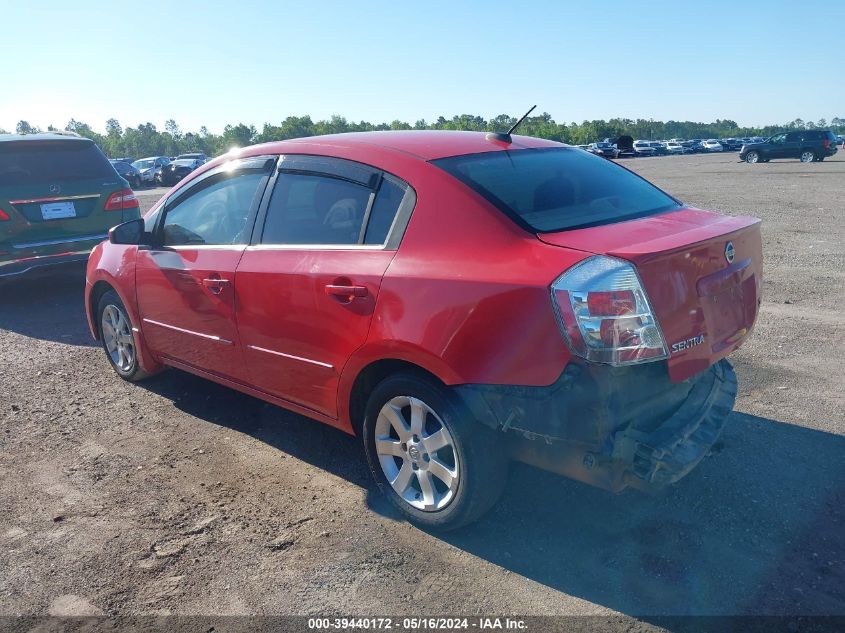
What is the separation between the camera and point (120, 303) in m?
5.41

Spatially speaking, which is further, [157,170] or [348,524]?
[157,170]

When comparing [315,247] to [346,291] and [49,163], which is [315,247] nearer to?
[346,291]

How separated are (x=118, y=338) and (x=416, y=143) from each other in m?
3.08

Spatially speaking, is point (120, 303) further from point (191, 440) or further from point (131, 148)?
point (131, 148)

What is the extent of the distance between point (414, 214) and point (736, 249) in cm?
151

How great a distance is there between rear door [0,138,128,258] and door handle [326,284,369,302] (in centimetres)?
577

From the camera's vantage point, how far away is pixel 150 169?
40969 millimetres

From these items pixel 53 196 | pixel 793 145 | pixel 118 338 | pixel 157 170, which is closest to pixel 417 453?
pixel 118 338

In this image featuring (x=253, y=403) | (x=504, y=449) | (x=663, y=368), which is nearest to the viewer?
(x=663, y=368)

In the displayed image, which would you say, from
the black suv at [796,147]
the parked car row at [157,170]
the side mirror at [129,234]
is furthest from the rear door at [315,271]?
the black suv at [796,147]

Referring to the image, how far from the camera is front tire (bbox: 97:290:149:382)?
5.43 m

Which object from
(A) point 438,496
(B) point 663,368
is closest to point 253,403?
(A) point 438,496

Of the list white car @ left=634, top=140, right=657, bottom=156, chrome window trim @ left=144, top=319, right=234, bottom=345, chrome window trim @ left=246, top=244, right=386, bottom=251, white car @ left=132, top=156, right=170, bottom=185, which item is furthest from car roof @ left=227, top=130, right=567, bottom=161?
white car @ left=634, top=140, right=657, bottom=156

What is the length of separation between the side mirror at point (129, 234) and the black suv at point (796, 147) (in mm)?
39439
